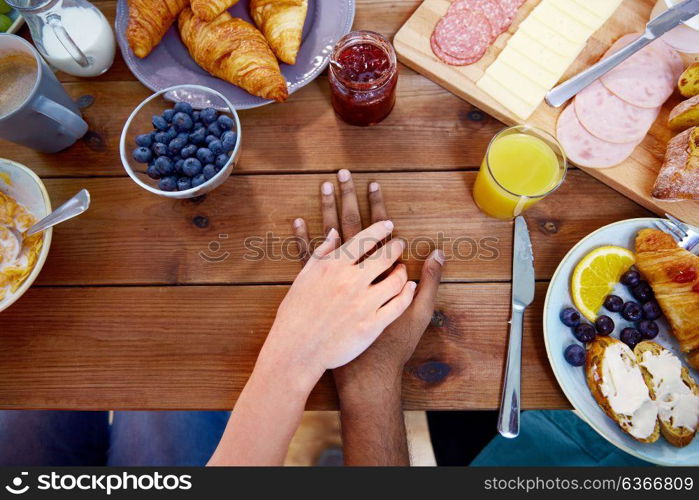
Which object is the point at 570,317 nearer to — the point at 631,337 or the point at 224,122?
the point at 631,337

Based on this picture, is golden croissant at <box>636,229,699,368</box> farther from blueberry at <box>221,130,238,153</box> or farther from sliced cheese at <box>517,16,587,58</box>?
blueberry at <box>221,130,238,153</box>

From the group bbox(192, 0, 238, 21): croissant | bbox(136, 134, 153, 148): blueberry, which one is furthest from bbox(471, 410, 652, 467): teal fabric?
bbox(192, 0, 238, 21): croissant

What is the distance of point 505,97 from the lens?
1.02 m

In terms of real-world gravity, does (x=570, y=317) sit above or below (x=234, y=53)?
below

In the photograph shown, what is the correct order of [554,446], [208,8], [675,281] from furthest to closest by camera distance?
[554,446] < [208,8] < [675,281]

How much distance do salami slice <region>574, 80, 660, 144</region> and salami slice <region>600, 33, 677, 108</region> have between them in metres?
0.01

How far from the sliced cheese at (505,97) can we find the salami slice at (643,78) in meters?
0.19

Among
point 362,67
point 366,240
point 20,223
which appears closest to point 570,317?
point 366,240

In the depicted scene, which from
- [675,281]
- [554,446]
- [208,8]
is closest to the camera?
[675,281]

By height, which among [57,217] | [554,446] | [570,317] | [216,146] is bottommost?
[554,446]

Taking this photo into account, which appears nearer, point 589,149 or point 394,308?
point 394,308

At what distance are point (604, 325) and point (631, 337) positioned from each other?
59 millimetres

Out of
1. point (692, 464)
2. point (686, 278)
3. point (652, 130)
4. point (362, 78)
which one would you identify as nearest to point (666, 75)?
point (652, 130)

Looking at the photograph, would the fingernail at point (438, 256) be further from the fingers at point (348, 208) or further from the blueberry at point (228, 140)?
the blueberry at point (228, 140)
